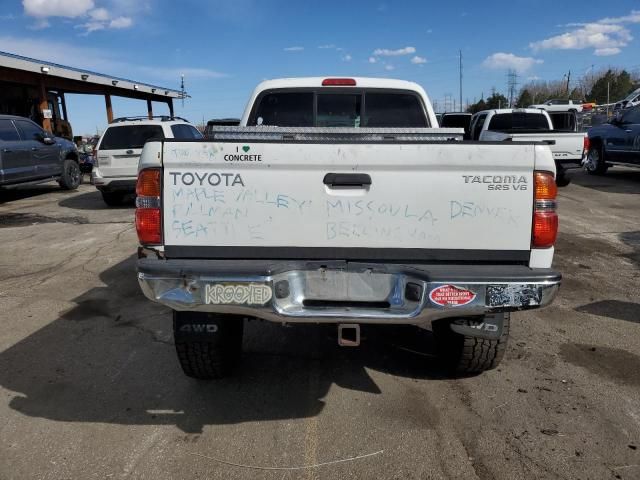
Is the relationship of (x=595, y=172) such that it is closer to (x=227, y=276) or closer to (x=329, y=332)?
(x=329, y=332)

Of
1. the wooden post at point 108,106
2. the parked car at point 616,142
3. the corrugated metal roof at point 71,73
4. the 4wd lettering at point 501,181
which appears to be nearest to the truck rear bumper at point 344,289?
the 4wd lettering at point 501,181

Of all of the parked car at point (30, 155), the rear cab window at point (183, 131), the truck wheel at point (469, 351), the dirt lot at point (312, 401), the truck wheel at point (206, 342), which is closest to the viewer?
the dirt lot at point (312, 401)

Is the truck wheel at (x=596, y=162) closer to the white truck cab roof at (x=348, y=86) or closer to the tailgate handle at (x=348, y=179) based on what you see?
the white truck cab roof at (x=348, y=86)

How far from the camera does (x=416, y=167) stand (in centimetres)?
276

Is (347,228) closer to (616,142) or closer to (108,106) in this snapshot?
(616,142)

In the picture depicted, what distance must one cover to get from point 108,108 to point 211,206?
28.6m

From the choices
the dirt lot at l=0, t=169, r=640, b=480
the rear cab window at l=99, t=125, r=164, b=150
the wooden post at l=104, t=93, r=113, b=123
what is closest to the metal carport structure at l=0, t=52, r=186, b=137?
the wooden post at l=104, t=93, r=113, b=123

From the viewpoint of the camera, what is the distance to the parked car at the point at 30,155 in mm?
11766

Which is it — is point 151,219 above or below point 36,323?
above

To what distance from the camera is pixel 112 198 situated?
11789 mm

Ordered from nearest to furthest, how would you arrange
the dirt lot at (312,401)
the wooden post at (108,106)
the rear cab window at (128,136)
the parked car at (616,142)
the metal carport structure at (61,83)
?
1. the dirt lot at (312,401)
2. the rear cab window at (128,136)
3. the parked car at (616,142)
4. the metal carport structure at (61,83)
5. the wooden post at (108,106)

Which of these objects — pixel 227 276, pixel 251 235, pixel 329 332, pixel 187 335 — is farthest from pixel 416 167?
pixel 329 332

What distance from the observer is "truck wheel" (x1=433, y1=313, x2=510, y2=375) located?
339cm

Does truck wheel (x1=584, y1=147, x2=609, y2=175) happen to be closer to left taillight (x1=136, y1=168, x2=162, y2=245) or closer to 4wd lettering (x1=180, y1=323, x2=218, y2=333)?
4wd lettering (x1=180, y1=323, x2=218, y2=333)
